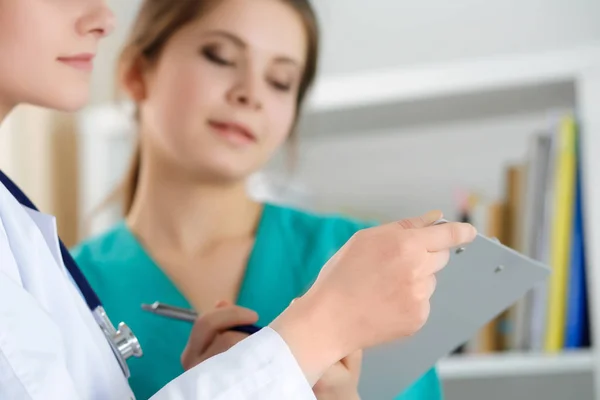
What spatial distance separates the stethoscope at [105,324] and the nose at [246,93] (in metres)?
0.37

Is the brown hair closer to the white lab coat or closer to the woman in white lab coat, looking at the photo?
the woman in white lab coat

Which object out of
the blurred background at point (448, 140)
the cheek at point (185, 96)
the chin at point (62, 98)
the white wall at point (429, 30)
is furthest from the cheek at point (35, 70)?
the white wall at point (429, 30)

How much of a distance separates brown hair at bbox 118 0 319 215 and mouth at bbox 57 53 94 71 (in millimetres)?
377

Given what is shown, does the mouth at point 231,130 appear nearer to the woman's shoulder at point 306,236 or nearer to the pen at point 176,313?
the woman's shoulder at point 306,236

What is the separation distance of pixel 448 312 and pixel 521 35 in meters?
1.18

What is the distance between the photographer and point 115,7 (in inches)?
78.8

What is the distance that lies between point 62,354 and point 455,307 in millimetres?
369

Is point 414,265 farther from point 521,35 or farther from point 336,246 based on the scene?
point 521,35

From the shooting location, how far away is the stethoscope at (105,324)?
0.61 metres

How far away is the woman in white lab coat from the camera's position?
47cm

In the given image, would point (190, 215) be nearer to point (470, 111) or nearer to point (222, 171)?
point (222, 171)

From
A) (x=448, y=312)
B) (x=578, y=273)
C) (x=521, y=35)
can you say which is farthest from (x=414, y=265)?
(x=521, y=35)

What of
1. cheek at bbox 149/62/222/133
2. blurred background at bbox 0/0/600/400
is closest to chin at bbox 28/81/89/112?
cheek at bbox 149/62/222/133

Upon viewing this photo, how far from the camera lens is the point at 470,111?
1.53 meters
